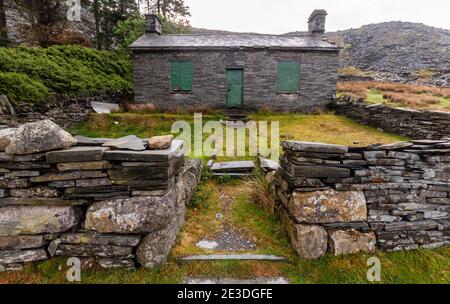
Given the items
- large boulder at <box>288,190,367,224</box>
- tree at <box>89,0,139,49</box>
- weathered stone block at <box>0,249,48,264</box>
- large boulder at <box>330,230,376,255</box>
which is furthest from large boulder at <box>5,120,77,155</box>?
tree at <box>89,0,139,49</box>

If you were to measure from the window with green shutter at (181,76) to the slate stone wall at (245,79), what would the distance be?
297mm

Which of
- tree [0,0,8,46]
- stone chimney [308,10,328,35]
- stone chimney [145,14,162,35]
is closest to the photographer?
tree [0,0,8,46]

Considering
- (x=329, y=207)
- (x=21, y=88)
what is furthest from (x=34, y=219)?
(x=21, y=88)

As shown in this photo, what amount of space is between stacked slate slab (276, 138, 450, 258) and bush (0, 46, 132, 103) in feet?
31.6

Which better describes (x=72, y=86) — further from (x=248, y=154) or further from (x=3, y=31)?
(x=248, y=154)

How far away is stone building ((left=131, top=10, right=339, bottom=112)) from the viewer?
50.0 feet

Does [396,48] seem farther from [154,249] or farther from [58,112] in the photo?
[154,249]

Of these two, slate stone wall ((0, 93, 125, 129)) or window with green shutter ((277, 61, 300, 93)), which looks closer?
slate stone wall ((0, 93, 125, 129))

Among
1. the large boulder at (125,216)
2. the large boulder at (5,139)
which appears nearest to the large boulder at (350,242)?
the large boulder at (125,216)

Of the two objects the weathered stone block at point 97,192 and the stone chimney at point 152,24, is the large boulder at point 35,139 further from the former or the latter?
the stone chimney at point 152,24

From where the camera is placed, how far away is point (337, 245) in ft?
11.3

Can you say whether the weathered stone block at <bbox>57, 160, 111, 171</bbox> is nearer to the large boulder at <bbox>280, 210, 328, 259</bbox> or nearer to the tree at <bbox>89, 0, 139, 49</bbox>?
the large boulder at <bbox>280, 210, 328, 259</bbox>

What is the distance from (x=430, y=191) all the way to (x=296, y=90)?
13.0 metres
